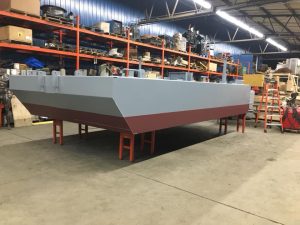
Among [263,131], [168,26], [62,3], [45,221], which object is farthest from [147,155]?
[168,26]

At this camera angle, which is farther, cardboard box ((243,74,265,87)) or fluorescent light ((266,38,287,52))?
fluorescent light ((266,38,287,52))

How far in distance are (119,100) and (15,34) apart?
12.1 ft

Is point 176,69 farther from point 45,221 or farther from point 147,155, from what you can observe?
point 45,221

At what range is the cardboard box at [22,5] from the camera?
456cm

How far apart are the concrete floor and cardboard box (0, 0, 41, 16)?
2533 millimetres

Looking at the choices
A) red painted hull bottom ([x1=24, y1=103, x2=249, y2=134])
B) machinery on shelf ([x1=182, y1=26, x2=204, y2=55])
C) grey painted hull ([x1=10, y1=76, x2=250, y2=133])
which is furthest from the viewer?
machinery on shelf ([x1=182, y1=26, x2=204, y2=55])

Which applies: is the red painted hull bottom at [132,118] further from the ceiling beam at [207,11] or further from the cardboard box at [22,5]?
the ceiling beam at [207,11]

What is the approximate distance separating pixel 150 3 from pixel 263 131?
6.58 meters

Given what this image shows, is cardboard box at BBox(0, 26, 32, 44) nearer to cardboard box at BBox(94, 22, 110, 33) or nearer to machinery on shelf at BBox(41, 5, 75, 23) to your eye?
machinery on shelf at BBox(41, 5, 75, 23)

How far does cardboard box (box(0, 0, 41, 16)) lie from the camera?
456 cm

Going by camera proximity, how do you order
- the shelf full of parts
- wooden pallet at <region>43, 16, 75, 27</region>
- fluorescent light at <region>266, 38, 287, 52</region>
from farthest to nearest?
fluorescent light at <region>266, 38, 287, 52</region> < wooden pallet at <region>43, 16, 75, 27</region> < the shelf full of parts

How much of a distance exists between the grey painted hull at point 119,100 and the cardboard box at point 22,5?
7.80 ft

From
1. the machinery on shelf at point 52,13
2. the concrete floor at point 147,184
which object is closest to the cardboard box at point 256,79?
the concrete floor at point 147,184

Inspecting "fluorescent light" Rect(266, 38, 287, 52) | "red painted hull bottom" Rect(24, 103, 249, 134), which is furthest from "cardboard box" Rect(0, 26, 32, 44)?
"fluorescent light" Rect(266, 38, 287, 52)
